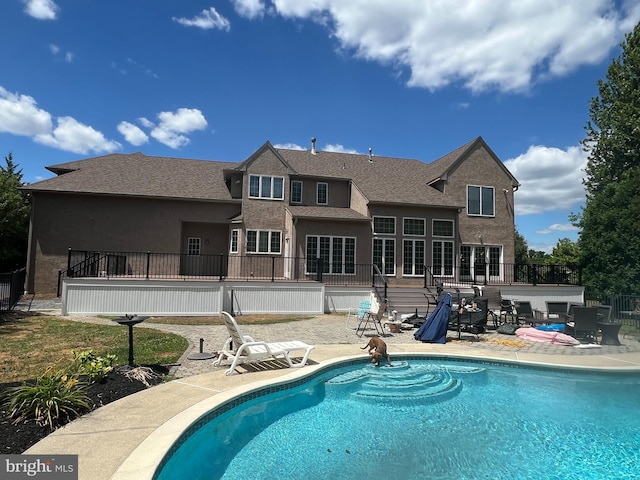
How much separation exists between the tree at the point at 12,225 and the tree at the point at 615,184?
3660 centimetres

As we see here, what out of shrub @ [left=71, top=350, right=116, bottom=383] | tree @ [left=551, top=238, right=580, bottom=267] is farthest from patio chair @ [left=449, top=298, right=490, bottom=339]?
tree @ [left=551, top=238, right=580, bottom=267]

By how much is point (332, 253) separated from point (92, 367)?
608 inches

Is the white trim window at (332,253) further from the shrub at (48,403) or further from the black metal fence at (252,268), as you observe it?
the shrub at (48,403)

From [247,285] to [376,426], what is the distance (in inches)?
462

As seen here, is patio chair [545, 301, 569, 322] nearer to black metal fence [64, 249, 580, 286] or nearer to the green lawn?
black metal fence [64, 249, 580, 286]

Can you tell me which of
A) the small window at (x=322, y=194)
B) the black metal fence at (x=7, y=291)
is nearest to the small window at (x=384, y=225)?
the small window at (x=322, y=194)

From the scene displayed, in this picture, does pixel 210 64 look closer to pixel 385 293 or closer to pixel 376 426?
pixel 385 293

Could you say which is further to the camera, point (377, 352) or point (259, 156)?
point (259, 156)

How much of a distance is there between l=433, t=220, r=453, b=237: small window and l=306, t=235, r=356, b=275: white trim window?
5.25 metres

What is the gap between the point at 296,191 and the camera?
24094 mm

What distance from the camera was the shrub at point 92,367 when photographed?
21.5ft

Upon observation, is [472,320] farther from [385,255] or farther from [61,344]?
[61,344]


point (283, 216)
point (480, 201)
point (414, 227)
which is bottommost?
point (414, 227)

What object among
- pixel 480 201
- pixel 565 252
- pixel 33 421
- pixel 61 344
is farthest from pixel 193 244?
pixel 565 252
